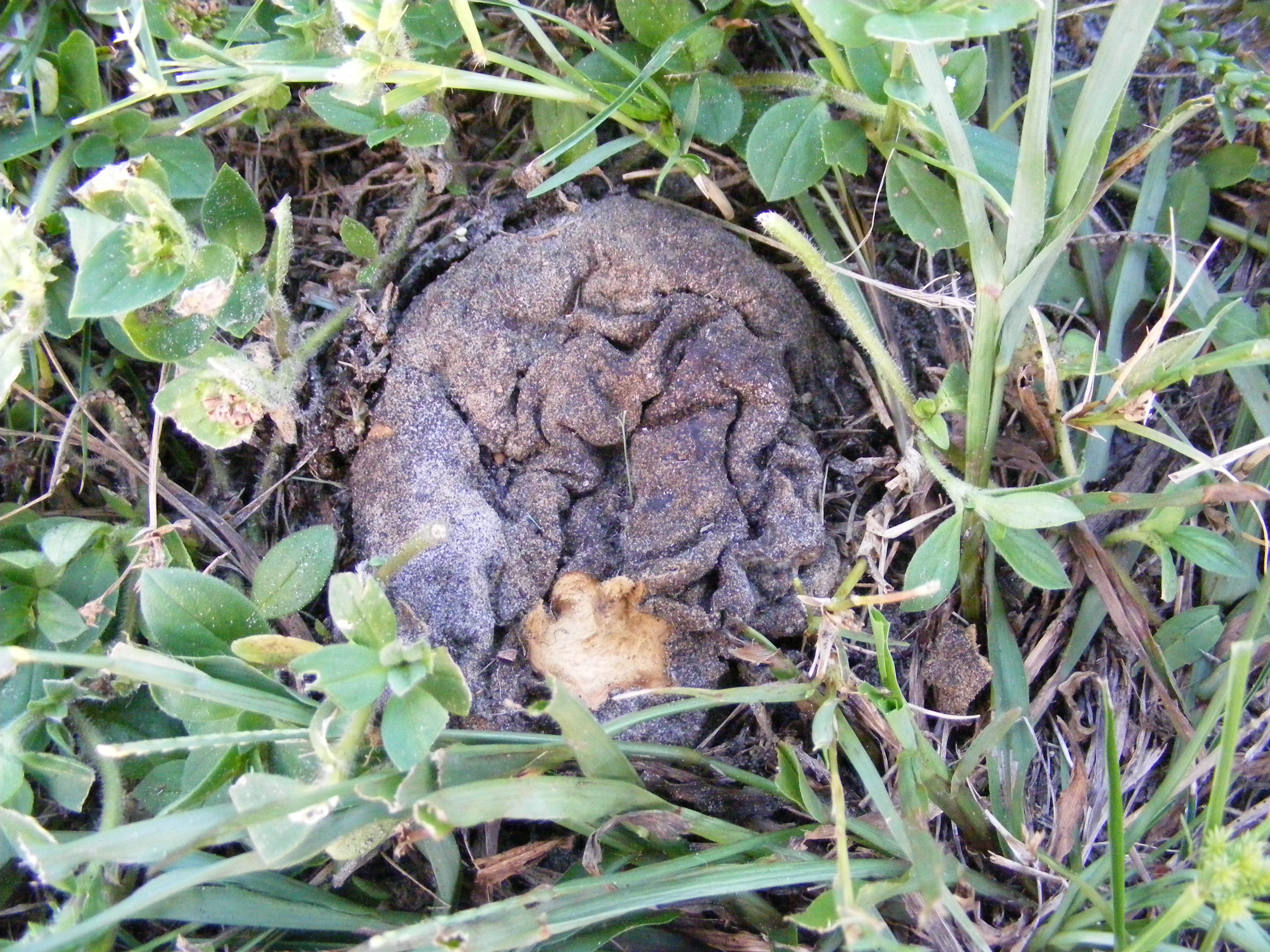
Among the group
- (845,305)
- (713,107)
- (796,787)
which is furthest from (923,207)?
(796,787)

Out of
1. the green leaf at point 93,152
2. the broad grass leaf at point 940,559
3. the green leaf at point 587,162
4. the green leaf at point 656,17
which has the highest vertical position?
the green leaf at point 656,17

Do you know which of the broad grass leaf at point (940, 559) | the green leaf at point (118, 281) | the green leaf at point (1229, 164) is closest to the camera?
the green leaf at point (118, 281)

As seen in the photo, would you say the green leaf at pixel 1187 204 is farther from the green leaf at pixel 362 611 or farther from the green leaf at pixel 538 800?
the green leaf at pixel 362 611

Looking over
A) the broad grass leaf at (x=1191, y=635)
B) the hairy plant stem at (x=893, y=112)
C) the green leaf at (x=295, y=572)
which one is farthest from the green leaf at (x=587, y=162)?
the broad grass leaf at (x=1191, y=635)

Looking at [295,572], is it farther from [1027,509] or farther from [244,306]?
[1027,509]

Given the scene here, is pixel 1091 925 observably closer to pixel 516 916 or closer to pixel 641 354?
pixel 516 916

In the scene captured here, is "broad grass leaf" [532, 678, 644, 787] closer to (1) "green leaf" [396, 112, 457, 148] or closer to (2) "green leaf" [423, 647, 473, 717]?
(2) "green leaf" [423, 647, 473, 717]
